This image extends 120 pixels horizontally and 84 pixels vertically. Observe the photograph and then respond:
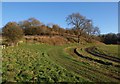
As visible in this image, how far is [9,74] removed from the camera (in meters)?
17.0

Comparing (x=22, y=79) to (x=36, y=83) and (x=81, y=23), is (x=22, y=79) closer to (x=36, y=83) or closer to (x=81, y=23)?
(x=36, y=83)

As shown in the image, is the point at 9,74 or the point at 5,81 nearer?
the point at 5,81

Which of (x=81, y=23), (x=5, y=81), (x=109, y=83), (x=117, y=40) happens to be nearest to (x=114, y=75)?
(x=109, y=83)

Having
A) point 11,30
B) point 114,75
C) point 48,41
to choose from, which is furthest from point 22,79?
point 48,41

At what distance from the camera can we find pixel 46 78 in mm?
16750

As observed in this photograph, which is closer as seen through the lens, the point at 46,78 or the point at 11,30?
the point at 46,78

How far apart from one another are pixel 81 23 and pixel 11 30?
4180cm

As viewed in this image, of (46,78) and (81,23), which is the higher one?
(81,23)

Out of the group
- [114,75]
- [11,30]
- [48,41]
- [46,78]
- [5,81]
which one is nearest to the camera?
[5,81]

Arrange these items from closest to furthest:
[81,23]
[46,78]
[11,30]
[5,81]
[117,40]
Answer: [5,81], [46,78], [11,30], [81,23], [117,40]

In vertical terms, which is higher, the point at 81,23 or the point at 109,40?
the point at 81,23

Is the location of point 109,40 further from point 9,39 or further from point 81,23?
point 9,39

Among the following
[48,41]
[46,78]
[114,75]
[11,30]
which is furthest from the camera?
[48,41]

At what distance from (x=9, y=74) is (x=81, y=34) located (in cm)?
7566
